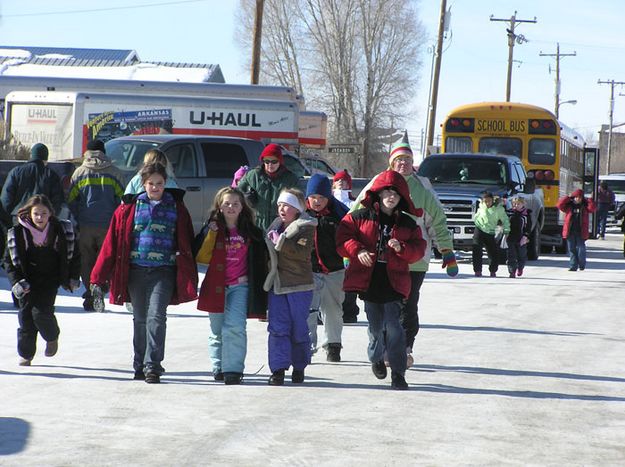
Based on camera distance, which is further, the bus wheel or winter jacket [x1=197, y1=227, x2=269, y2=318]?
the bus wheel

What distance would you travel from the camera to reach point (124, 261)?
905 cm

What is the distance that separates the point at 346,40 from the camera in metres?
60.7

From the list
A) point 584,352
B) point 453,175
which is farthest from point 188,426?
point 453,175

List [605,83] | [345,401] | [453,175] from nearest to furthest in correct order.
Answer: [345,401] < [453,175] < [605,83]

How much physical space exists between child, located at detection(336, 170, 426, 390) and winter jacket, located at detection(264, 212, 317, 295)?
1.07ft

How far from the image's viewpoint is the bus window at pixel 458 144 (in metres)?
28.5

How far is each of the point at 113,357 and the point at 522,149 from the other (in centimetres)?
1936

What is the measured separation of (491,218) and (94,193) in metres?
9.54

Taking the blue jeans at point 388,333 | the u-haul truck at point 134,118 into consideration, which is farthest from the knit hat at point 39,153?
the u-haul truck at point 134,118

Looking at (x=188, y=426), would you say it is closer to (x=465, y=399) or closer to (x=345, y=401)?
(x=345, y=401)

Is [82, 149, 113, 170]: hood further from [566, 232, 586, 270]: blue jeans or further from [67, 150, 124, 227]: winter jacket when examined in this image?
[566, 232, 586, 270]: blue jeans

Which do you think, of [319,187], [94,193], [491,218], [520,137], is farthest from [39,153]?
[520,137]

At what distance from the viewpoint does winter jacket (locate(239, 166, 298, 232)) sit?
11.8m

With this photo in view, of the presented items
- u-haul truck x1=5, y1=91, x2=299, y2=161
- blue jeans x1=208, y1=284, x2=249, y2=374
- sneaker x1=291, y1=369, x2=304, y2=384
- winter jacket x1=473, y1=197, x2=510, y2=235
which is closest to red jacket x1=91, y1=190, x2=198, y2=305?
blue jeans x1=208, y1=284, x2=249, y2=374
